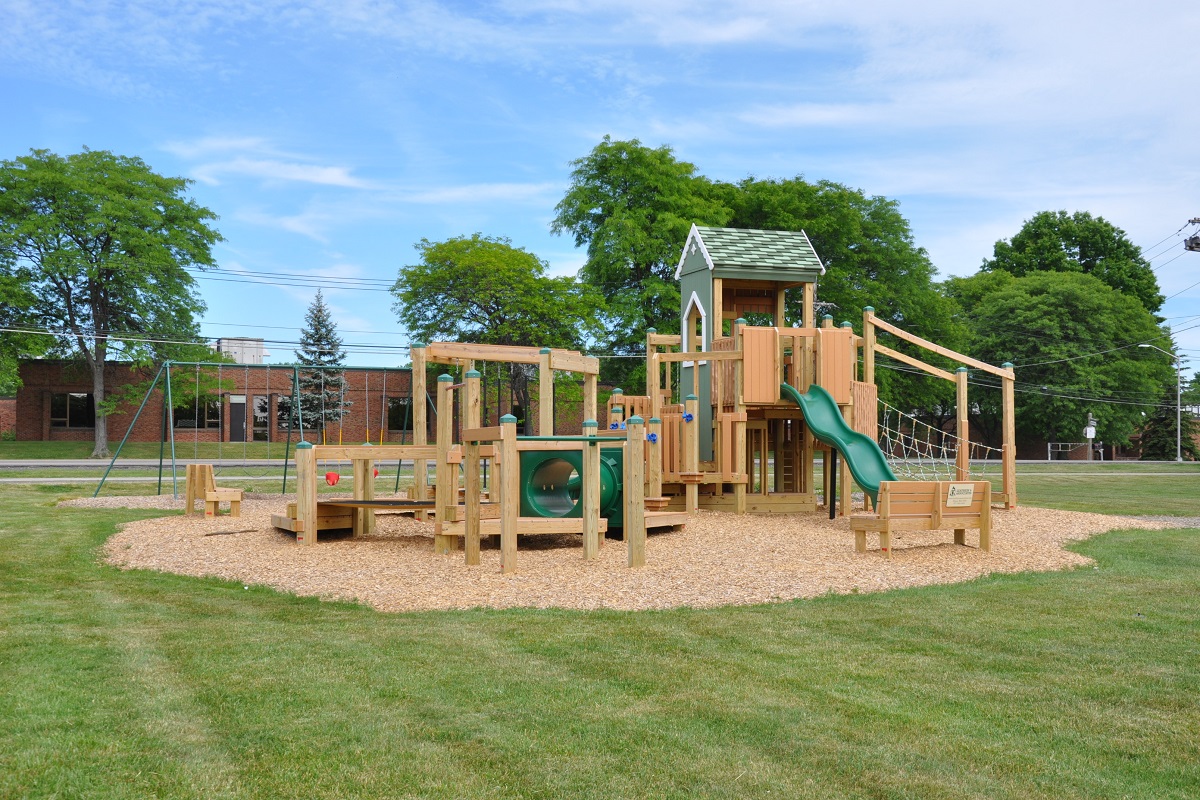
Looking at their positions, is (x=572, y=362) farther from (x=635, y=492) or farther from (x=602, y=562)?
(x=602, y=562)

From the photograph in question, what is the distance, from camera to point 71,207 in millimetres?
43781

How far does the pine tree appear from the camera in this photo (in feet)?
155

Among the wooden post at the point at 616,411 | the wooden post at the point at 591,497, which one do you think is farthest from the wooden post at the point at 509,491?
the wooden post at the point at 616,411

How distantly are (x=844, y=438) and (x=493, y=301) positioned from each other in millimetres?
29652

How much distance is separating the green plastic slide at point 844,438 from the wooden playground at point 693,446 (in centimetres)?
3

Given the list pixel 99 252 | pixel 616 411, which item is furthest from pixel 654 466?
pixel 99 252

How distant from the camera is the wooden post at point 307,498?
12734mm

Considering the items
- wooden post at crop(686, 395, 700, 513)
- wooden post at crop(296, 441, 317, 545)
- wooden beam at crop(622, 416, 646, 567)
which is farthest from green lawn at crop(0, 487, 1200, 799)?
wooden post at crop(686, 395, 700, 513)

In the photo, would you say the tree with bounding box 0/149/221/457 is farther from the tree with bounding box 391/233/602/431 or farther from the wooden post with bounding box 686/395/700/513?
the wooden post with bounding box 686/395/700/513

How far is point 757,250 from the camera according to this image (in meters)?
18.6

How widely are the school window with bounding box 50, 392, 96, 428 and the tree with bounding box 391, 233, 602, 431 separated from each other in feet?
60.2

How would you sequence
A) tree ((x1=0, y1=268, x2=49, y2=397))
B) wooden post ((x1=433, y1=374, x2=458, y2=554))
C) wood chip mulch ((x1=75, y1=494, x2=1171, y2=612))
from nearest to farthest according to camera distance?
wood chip mulch ((x1=75, y1=494, x2=1171, y2=612)), wooden post ((x1=433, y1=374, x2=458, y2=554)), tree ((x1=0, y1=268, x2=49, y2=397))

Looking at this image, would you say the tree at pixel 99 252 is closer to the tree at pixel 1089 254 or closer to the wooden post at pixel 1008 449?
the wooden post at pixel 1008 449

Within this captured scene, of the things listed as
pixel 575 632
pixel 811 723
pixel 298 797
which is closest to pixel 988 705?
pixel 811 723
